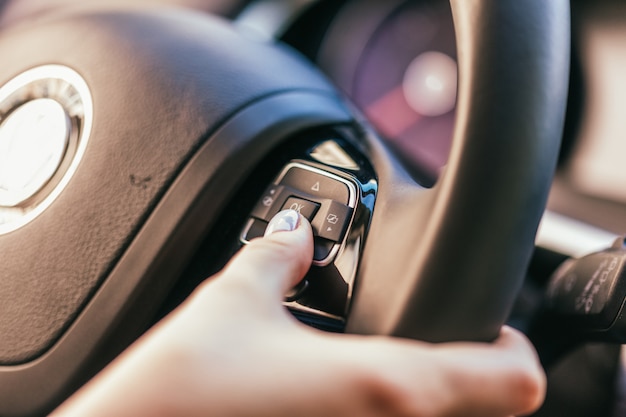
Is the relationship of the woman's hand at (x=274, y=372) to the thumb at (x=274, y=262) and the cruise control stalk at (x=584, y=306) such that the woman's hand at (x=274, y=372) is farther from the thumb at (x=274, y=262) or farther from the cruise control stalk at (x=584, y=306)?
the cruise control stalk at (x=584, y=306)

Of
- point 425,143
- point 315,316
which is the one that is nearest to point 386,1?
point 425,143

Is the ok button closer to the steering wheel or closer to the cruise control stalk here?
the steering wheel

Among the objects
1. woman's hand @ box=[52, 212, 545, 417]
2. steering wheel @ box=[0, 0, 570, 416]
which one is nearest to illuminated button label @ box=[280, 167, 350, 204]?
steering wheel @ box=[0, 0, 570, 416]

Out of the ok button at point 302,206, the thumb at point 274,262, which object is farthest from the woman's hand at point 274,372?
the ok button at point 302,206

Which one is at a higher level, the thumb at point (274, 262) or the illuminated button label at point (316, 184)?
the illuminated button label at point (316, 184)

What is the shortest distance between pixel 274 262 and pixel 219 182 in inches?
6.0

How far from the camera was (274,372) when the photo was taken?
298mm

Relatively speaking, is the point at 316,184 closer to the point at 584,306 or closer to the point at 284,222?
the point at 284,222

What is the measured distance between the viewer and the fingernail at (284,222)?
454 millimetres

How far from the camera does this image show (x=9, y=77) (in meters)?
0.62

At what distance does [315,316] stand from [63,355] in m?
0.20

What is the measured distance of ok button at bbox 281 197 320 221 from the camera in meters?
0.48

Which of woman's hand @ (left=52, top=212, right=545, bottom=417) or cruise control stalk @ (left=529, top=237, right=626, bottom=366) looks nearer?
woman's hand @ (left=52, top=212, right=545, bottom=417)

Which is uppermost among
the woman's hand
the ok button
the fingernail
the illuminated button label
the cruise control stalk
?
the cruise control stalk
